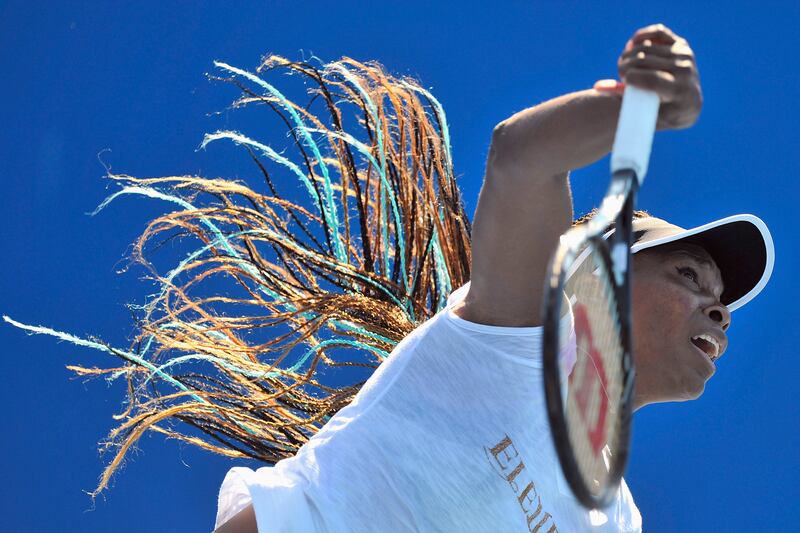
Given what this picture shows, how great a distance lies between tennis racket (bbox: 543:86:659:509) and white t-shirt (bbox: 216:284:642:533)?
0.13 ft

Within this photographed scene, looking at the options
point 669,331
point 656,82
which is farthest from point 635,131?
point 669,331

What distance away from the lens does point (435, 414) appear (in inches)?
31.5

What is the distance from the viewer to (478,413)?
2.62ft

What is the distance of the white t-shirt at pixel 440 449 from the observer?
79 centimetres

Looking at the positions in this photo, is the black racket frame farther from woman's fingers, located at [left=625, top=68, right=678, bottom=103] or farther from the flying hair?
the flying hair

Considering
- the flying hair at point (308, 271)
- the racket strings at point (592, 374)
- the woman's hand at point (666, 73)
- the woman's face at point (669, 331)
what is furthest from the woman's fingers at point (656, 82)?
the flying hair at point (308, 271)

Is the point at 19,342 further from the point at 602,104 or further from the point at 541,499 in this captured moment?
the point at 602,104

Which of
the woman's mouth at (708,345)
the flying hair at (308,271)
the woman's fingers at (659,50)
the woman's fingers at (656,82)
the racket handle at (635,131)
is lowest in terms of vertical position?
the woman's mouth at (708,345)

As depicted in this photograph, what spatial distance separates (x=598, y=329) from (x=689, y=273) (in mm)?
255

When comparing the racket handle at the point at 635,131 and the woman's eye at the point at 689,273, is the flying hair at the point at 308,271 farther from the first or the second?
the racket handle at the point at 635,131

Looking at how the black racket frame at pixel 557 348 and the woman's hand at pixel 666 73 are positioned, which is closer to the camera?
the black racket frame at pixel 557 348

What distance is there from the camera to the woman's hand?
63cm

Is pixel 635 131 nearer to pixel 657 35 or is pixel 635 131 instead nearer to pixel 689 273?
pixel 657 35

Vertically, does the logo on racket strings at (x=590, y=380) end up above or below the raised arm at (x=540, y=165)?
below
